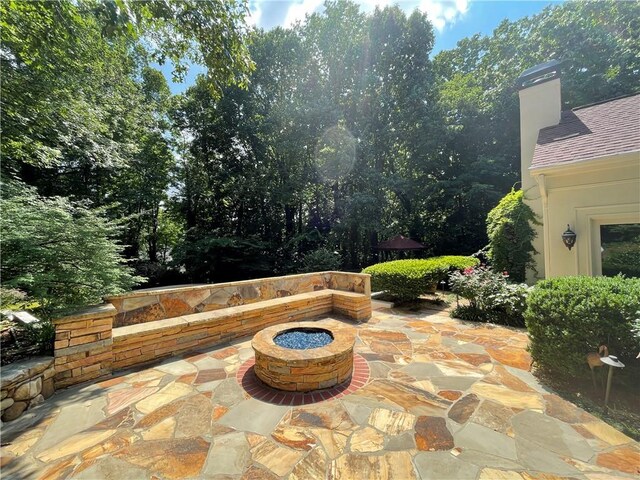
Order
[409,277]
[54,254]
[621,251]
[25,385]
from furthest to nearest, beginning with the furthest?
1. [621,251]
2. [409,277]
3. [54,254]
4. [25,385]

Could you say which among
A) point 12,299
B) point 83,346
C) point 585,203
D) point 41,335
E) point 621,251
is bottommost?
point 83,346

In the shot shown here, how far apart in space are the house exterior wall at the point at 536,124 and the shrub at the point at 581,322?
353 cm

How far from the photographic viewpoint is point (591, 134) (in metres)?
5.46

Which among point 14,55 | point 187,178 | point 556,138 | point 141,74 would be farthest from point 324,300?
point 141,74

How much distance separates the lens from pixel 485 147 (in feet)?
46.3

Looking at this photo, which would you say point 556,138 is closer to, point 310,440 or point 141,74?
point 310,440

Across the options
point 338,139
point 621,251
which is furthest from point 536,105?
point 338,139

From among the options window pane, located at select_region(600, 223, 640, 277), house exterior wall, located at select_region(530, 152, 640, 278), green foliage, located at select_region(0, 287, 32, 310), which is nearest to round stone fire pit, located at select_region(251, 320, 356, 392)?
green foliage, located at select_region(0, 287, 32, 310)

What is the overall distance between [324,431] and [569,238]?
5904 millimetres

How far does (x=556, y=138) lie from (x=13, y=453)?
9.74 metres

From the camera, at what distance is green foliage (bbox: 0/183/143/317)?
118 inches

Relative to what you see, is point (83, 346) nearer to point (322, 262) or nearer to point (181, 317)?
point (181, 317)

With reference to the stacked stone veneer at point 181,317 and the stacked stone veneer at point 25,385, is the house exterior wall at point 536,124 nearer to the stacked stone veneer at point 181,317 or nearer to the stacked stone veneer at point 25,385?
the stacked stone veneer at point 181,317

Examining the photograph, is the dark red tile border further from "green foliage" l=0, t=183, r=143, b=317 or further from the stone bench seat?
"green foliage" l=0, t=183, r=143, b=317
